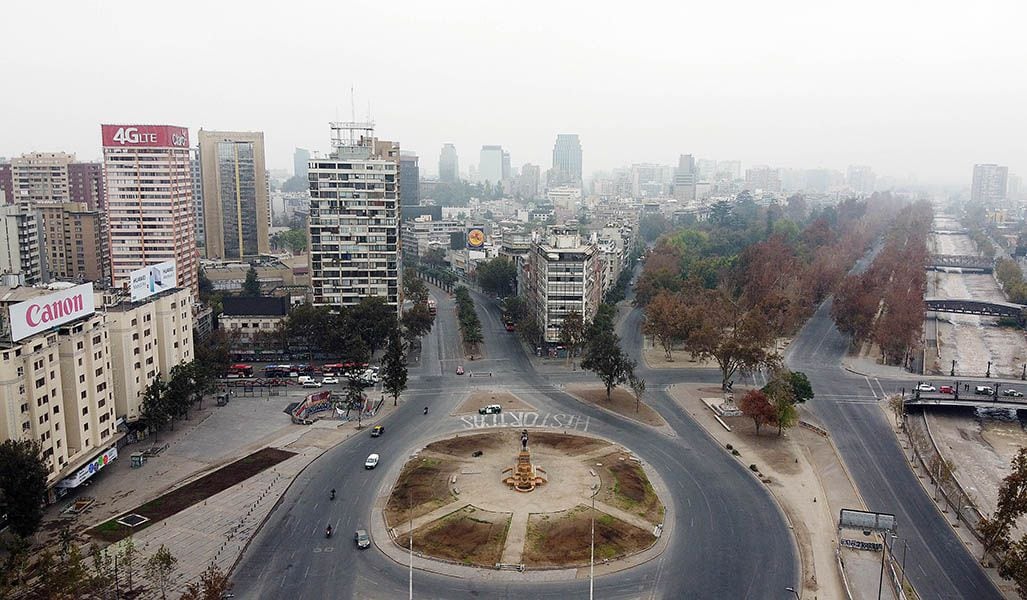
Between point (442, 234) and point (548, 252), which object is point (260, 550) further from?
point (442, 234)

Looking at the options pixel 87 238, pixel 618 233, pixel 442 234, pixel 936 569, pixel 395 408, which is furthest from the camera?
pixel 442 234

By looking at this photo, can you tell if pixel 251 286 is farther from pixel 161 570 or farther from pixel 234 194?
pixel 161 570

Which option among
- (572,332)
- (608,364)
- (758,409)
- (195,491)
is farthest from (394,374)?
(758,409)

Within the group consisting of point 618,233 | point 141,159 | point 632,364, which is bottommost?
point 632,364

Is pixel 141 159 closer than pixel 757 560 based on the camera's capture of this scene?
No

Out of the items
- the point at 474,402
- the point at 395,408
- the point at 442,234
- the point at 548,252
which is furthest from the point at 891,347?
the point at 442,234

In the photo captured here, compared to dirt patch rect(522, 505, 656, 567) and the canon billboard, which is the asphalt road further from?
the canon billboard

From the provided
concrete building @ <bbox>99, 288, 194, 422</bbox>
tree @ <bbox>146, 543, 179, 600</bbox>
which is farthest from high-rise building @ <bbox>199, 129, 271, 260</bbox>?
tree @ <bbox>146, 543, 179, 600</bbox>
